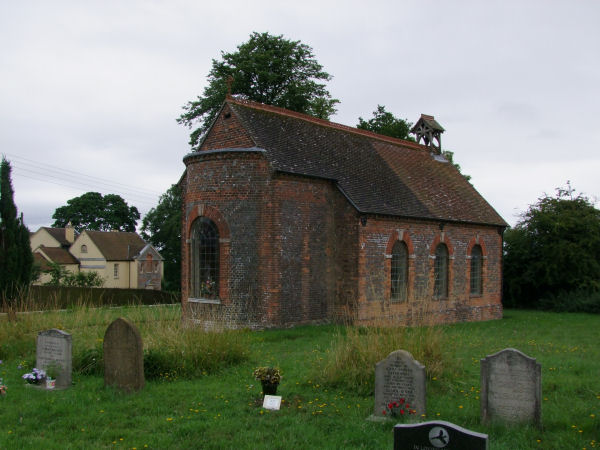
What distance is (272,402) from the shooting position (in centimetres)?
839

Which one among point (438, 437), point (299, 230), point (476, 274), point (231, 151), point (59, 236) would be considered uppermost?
point (231, 151)

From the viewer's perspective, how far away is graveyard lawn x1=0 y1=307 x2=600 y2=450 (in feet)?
23.0

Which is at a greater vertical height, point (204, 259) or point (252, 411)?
point (204, 259)

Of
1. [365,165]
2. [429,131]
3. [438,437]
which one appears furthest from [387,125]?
[438,437]

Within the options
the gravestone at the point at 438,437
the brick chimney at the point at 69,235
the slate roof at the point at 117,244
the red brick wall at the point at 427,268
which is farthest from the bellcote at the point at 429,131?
the brick chimney at the point at 69,235

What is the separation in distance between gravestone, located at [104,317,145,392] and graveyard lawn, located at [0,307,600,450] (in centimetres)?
27

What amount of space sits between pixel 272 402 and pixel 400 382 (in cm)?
196

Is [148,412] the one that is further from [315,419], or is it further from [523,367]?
[523,367]

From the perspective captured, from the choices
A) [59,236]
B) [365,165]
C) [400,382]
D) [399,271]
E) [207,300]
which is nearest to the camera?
[400,382]

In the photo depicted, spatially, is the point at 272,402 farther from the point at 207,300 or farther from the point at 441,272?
the point at 441,272

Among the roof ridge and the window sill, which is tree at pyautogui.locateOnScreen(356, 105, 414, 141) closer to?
the roof ridge

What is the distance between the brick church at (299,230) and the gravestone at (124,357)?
20.3 ft

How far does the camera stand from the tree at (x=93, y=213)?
72125mm

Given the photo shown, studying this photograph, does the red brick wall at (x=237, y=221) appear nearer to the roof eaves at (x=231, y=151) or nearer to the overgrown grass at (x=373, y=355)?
the roof eaves at (x=231, y=151)
